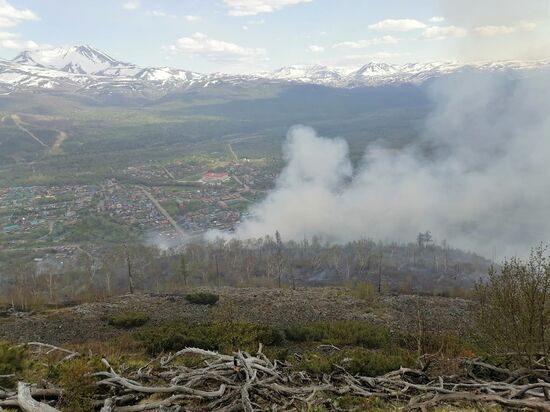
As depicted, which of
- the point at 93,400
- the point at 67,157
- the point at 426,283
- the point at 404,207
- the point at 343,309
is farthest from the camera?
the point at 67,157

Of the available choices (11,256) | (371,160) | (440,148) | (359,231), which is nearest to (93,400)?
(11,256)

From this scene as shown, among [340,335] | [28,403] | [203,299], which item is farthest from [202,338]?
[203,299]

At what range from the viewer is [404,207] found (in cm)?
10362

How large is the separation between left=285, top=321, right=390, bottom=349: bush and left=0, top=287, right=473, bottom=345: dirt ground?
9.65ft

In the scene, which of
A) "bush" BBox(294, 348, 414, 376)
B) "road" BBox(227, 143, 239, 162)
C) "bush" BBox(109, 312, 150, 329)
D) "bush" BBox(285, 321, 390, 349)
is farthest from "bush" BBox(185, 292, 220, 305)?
"road" BBox(227, 143, 239, 162)

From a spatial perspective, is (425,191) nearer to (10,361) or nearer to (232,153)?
(232,153)

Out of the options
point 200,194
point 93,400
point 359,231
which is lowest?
point 359,231

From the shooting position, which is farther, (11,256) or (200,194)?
(200,194)

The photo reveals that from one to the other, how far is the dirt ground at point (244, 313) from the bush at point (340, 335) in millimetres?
2940

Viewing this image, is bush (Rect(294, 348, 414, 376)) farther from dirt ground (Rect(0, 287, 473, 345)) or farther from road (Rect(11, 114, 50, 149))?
road (Rect(11, 114, 50, 149))

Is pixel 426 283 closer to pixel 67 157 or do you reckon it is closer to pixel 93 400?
pixel 93 400

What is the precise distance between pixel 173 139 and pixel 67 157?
39.6m

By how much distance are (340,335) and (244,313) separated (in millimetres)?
8518

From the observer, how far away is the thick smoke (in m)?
86.2
